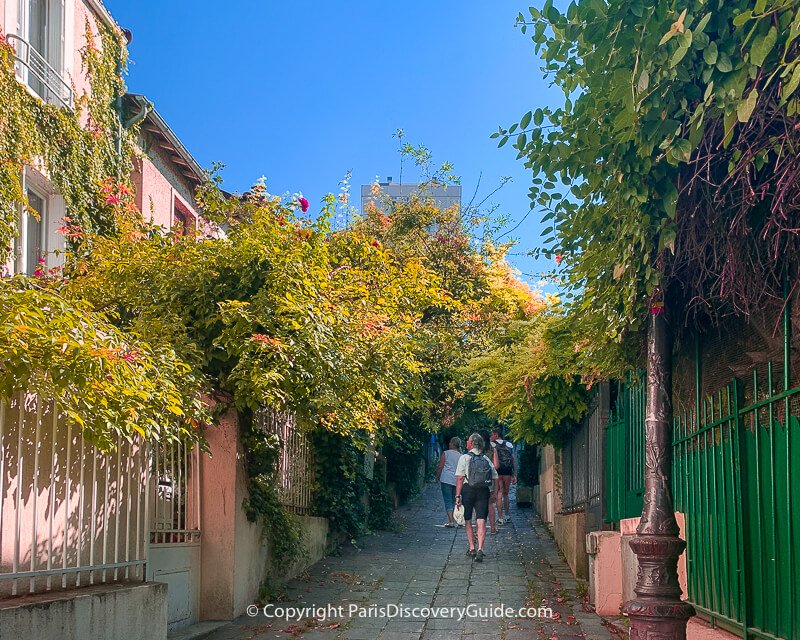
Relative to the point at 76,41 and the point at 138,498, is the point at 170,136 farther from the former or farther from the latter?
the point at 138,498

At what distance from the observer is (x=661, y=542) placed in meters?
4.26

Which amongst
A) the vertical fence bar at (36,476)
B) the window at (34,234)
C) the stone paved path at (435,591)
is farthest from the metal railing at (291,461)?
the vertical fence bar at (36,476)

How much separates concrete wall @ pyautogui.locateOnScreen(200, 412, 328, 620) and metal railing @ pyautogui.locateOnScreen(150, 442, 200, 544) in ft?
0.44

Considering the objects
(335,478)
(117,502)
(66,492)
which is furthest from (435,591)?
(66,492)

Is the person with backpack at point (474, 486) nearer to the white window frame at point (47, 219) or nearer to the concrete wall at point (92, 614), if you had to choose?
the white window frame at point (47, 219)

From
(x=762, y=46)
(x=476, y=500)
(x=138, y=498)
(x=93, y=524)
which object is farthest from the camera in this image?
(x=476, y=500)

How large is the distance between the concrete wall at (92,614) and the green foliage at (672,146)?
3.83m

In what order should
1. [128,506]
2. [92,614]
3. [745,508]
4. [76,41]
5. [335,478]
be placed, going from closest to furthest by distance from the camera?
[745,508] < [92,614] < [128,506] < [76,41] < [335,478]

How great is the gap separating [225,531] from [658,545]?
5.76 meters

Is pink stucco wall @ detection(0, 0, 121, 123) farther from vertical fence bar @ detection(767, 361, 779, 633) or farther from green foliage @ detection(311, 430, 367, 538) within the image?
vertical fence bar @ detection(767, 361, 779, 633)

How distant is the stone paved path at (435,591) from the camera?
841cm

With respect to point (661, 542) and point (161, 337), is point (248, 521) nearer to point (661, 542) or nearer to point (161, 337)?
point (161, 337)

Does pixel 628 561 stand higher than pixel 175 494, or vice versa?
pixel 175 494

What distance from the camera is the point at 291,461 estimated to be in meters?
12.5
